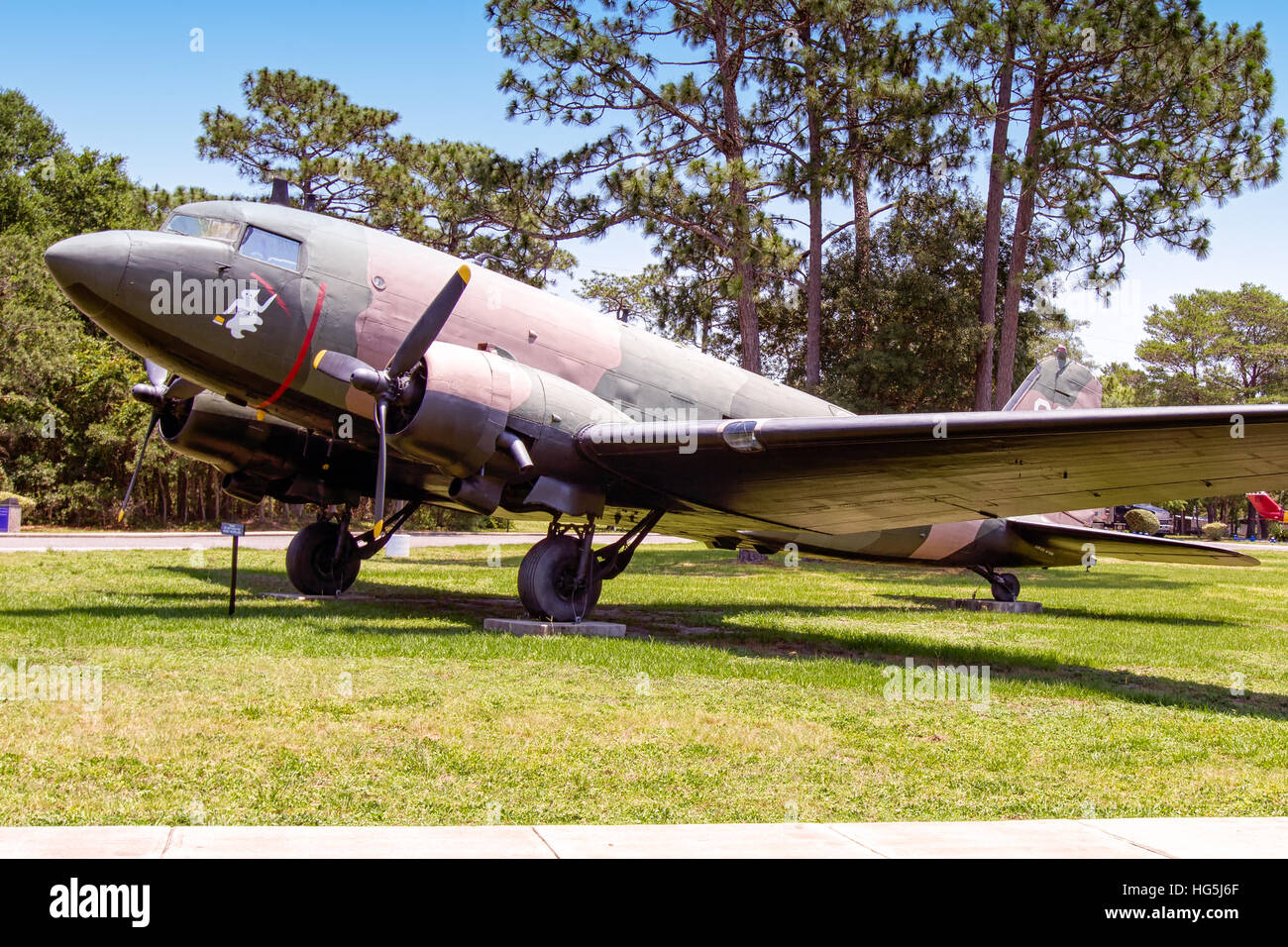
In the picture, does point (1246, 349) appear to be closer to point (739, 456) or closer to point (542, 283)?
point (542, 283)

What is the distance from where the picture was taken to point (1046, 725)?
855cm

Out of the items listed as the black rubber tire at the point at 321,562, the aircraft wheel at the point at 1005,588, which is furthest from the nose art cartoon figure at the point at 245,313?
the aircraft wheel at the point at 1005,588

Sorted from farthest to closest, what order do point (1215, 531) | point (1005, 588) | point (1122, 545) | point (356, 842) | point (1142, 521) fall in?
1. point (1215, 531)
2. point (1142, 521)
3. point (1005, 588)
4. point (1122, 545)
5. point (356, 842)

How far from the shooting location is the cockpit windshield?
12.7 metres

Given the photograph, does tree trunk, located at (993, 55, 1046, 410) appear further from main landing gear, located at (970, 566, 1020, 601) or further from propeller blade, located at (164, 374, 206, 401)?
propeller blade, located at (164, 374, 206, 401)

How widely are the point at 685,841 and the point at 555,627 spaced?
8.50 meters

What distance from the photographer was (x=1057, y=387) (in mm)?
20422

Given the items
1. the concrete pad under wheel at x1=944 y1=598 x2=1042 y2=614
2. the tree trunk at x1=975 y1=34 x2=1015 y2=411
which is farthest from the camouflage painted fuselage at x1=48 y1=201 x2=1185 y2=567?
the tree trunk at x1=975 y1=34 x2=1015 y2=411

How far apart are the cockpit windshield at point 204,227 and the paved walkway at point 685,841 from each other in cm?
945

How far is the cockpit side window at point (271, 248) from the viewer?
41.9 feet

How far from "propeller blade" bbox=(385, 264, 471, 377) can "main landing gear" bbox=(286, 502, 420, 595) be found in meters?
5.23

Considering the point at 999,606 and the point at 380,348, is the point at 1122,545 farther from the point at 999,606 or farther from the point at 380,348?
the point at 380,348

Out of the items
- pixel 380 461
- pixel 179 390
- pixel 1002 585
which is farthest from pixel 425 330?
pixel 1002 585

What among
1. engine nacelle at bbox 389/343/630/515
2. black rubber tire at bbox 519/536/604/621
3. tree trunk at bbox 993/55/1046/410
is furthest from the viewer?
tree trunk at bbox 993/55/1046/410
